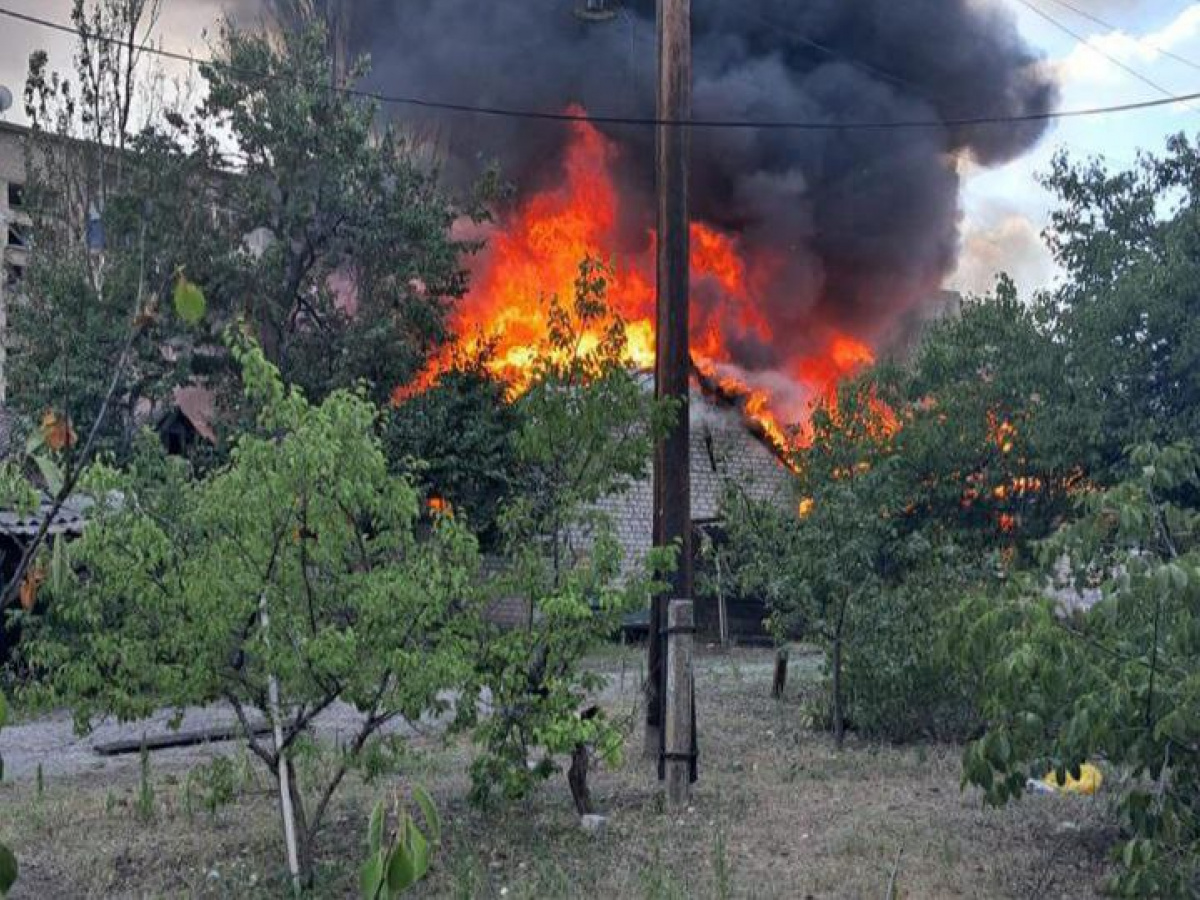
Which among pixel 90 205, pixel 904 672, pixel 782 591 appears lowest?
pixel 904 672

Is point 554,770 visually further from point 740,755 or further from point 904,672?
point 904,672

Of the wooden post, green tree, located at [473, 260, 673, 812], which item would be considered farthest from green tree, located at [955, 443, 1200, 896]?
the wooden post

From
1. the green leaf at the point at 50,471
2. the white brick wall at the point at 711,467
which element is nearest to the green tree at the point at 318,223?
the white brick wall at the point at 711,467

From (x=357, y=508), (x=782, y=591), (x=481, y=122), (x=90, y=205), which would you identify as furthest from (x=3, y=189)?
(x=357, y=508)

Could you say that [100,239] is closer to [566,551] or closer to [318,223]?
[318,223]

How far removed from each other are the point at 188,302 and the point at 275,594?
180 inches

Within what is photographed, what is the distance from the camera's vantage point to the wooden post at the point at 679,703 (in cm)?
804

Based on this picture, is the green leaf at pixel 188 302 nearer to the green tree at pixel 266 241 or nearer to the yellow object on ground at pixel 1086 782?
the yellow object on ground at pixel 1086 782

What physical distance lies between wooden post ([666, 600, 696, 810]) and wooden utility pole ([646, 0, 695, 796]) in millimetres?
469

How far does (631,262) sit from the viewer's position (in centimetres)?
1895

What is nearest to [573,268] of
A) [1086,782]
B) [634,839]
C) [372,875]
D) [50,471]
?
[1086,782]

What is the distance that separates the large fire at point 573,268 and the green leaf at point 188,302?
56.0 ft

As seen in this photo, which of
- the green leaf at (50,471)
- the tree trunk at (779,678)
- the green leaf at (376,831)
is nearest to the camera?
the green leaf at (376,831)

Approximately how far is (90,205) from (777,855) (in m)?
19.0
